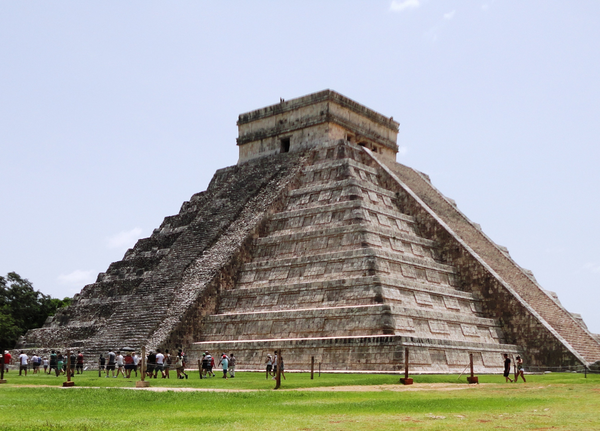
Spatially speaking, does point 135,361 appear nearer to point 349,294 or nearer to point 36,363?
point 36,363

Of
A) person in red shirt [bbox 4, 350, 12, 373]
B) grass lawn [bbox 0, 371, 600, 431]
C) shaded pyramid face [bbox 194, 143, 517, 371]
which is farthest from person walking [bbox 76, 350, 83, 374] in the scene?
grass lawn [bbox 0, 371, 600, 431]

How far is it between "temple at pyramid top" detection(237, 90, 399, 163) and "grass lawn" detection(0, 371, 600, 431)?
14169mm

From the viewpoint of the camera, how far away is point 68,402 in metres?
12.2

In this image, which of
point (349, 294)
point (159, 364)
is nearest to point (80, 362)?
point (159, 364)

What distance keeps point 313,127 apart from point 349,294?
10369 millimetres

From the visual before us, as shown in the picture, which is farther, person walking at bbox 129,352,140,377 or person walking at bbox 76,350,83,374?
person walking at bbox 76,350,83,374

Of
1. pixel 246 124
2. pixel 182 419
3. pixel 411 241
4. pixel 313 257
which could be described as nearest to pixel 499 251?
pixel 411 241

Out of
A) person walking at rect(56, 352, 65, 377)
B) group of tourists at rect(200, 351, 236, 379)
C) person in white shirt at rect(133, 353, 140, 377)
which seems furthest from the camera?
person walking at rect(56, 352, 65, 377)

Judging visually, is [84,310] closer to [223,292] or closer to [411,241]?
[223,292]

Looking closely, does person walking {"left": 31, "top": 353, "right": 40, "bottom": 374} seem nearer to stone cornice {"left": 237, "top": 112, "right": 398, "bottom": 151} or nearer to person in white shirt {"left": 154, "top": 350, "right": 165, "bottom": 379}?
person in white shirt {"left": 154, "top": 350, "right": 165, "bottom": 379}

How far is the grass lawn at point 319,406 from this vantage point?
9180 millimetres

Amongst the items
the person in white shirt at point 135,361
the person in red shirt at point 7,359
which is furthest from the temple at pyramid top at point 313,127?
the person in red shirt at point 7,359

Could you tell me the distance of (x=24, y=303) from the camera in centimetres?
3869

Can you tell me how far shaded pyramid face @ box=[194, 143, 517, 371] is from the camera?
1916 centimetres
